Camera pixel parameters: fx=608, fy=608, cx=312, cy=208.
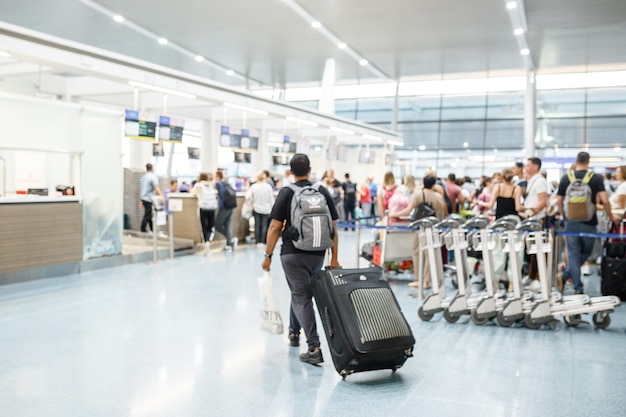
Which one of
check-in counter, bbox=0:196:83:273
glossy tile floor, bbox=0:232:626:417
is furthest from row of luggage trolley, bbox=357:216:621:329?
check-in counter, bbox=0:196:83:273

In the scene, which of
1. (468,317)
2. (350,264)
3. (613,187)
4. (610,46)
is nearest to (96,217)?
(350,264)

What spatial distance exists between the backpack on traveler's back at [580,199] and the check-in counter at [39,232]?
21.4ft

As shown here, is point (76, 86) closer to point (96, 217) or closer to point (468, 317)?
point (96, 217)

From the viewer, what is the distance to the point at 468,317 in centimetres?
609

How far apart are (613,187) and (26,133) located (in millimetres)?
10559

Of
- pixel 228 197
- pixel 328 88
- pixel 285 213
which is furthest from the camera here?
pixel 328 88

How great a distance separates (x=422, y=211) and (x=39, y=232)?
4974 mm

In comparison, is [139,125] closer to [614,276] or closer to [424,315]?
[424,315]

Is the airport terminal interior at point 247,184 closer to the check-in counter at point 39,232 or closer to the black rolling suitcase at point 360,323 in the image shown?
the check-in counter at point 39,232

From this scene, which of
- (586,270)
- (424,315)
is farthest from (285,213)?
(586,270)

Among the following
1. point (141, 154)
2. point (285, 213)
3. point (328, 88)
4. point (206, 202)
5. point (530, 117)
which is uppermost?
point (328, 88)

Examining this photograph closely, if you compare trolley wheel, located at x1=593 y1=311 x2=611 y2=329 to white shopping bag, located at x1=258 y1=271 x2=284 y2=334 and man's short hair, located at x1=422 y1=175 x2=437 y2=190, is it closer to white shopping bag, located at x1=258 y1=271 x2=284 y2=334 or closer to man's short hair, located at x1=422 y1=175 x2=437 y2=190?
man's short hair, located at x1=422 y1=175 x2=437 y2=190

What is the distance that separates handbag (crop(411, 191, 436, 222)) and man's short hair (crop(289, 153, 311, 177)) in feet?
10.7

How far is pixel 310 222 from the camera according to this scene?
4.23 metres
